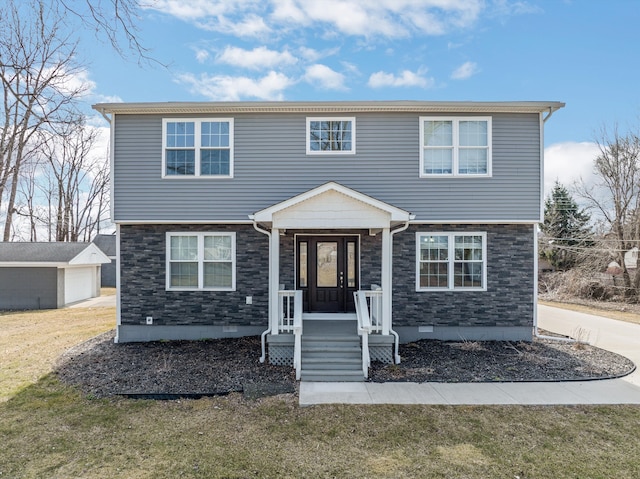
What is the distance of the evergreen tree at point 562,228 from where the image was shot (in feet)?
76.0

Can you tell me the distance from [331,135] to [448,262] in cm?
471

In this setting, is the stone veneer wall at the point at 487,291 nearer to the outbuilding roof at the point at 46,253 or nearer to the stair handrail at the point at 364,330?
the stair handrail at the point at 364,330

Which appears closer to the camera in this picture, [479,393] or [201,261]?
[479,393]

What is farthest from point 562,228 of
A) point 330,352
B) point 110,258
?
point 110,258

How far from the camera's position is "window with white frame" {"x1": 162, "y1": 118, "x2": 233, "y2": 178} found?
9.12 meters

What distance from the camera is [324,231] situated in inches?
368

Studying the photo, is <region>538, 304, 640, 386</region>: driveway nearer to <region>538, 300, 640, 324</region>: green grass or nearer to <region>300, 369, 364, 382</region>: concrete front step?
<region>538, 300, 640, 324</region>: green grass

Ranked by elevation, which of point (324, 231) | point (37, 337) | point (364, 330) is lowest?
point (37, 337)

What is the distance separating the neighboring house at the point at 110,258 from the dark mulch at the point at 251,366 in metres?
21.7

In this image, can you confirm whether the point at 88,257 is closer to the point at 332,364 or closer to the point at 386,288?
the point at 332,364

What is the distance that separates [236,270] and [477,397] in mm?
6325

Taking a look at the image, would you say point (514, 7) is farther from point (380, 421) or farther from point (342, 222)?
point (380, 421)

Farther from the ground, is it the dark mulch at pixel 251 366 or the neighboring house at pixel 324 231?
the neighboring house at pixel 324 231

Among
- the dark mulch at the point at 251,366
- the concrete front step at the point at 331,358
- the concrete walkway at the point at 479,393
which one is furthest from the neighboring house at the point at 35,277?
the concrete walkway at the point at 479,393
